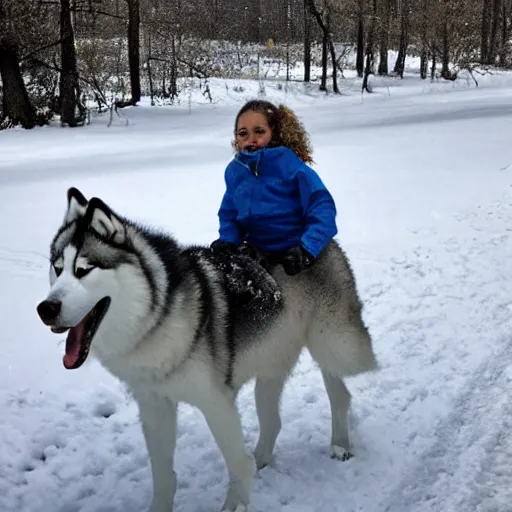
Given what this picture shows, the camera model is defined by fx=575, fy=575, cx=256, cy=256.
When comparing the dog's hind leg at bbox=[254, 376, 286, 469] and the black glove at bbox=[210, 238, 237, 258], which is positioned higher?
the black glove at bbox=[210, 238, 237, 258]

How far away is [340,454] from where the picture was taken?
118 inches

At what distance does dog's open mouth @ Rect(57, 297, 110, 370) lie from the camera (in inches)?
76.5

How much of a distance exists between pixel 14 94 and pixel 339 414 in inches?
478

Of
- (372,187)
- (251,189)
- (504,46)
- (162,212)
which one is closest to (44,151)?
(162,212)

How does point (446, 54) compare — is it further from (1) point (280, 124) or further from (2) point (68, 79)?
(1) point (280, 124)

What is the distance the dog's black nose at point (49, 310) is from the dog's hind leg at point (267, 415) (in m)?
1.42

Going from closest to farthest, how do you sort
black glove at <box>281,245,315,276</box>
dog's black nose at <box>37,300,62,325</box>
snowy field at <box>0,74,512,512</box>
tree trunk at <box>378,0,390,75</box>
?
1. dog's black nose at <box>37,300,62,325</box>
2. black glove at <box>281,245,315,276</box>
3. snowy field at <box>0,74,512,512</box>
4. tree trunk at <box>378,0,390,75</box>

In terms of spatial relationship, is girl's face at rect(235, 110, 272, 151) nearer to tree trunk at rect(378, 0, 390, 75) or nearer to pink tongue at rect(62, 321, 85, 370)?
pink tongue at rect(62, 321, 85, 370)

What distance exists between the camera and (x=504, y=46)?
96.9ft

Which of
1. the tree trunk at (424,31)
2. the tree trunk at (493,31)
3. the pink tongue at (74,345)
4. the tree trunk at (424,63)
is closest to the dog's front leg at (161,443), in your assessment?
the pink tongue at (74,345)

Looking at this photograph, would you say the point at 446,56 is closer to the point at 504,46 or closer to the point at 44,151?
the point at 504,46

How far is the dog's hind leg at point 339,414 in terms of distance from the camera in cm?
299

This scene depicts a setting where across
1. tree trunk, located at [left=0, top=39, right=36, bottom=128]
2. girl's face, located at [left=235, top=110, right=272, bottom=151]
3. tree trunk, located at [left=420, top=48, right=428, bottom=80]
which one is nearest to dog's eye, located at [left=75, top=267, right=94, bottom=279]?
girl's face, located at [left=235, top=110, right=272, bottom=151]

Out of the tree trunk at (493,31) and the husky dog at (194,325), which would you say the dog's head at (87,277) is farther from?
the tree trunk at (493,31)
